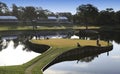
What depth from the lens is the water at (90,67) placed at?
50697mm

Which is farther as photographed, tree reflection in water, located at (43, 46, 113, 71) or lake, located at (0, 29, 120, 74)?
tree reflection in water, located at (43, 46, 113, 71)

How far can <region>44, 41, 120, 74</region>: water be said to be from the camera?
50.7m

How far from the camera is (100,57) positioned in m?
67.9

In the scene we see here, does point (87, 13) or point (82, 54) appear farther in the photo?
point (87, 13)

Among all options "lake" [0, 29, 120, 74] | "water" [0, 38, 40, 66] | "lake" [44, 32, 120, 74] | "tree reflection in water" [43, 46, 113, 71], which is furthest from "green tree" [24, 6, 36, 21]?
"lake" [44, 32, 120, 74]

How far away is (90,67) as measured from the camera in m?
55.8

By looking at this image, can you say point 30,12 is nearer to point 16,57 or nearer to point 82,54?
point 82,54

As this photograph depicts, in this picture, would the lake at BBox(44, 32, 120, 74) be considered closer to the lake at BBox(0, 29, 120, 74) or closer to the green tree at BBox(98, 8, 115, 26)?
the lake at BBox(0, 29, 120, 74)

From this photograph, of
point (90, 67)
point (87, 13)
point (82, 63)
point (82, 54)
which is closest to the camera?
point (90, 67)

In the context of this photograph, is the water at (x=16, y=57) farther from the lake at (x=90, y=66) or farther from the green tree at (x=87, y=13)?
the green tree at (x=87, y=13)

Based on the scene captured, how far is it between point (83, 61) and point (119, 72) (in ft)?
43.4

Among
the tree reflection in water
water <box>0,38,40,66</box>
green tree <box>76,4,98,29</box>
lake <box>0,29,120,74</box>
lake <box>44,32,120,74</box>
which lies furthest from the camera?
green tree <box>76,4,98,29</box>

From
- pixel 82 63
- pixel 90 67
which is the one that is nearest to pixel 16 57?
pixel 82 63

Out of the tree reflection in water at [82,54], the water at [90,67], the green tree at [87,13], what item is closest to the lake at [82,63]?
the water at [90,67]
